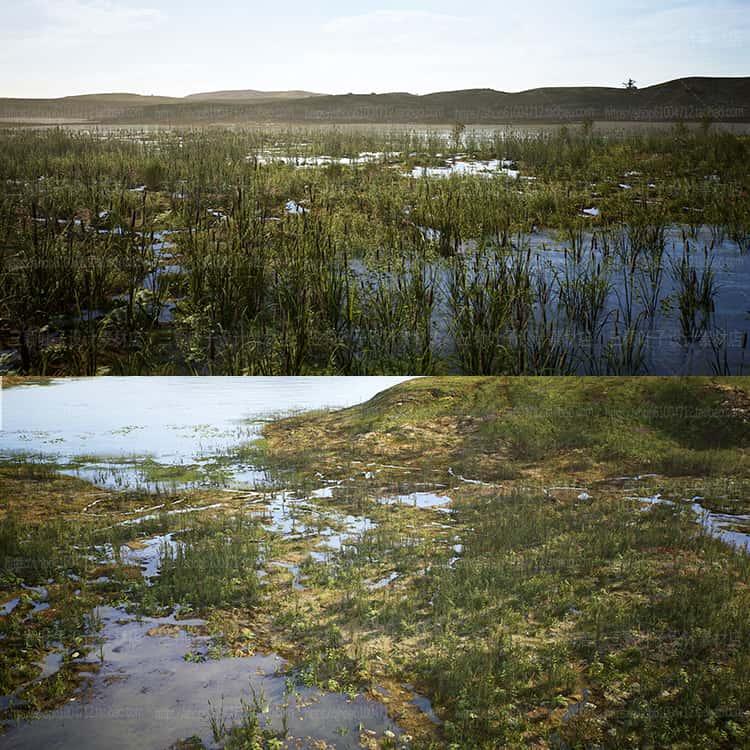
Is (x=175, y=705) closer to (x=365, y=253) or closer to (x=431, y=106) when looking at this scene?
(x=365, y=253)

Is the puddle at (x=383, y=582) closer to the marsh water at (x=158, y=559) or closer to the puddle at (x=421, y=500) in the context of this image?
the marsh water at (x=158, y=559)

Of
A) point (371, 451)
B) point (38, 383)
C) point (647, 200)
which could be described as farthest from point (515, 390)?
point (38, 383)

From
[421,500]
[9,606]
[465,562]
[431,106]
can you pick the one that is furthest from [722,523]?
[9,606]

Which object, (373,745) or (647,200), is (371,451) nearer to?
(373,745)

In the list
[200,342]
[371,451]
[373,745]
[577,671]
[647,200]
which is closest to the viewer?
[373,745]

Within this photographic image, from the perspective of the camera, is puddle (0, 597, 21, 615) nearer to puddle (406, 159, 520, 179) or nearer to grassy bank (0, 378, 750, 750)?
grassy bank (0, 378, 750, 750)

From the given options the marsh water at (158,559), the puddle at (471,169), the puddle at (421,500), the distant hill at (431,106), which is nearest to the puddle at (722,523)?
the puddle at (421,500)
